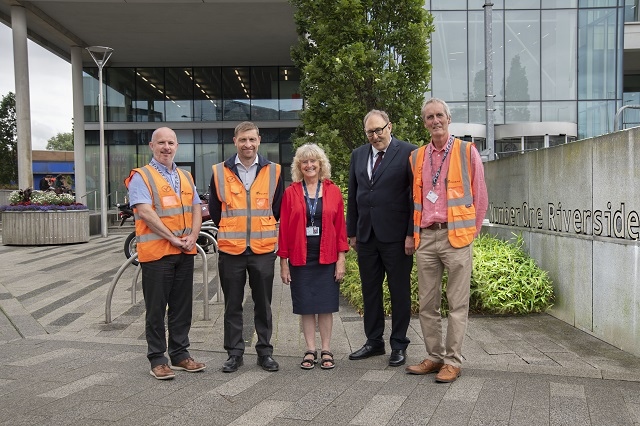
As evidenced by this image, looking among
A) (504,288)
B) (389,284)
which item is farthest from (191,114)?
(389,284)

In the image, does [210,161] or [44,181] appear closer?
[44,181]

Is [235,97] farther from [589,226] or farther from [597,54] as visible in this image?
[589,226]

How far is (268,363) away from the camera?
4.65 meters

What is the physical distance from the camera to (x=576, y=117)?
23219 millimetres

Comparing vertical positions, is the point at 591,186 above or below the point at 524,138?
below

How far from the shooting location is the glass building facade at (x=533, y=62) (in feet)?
73.7

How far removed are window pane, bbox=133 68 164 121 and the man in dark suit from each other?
2527cm

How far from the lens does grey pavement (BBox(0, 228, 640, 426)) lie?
11.9 feet

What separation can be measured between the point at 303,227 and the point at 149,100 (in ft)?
84.7

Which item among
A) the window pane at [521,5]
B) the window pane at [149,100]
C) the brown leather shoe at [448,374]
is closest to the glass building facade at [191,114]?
the window pane at [149,100]

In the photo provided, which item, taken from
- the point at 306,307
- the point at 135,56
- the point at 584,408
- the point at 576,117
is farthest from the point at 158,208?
the point at 135,56

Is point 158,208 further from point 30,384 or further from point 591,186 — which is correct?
point 591,186

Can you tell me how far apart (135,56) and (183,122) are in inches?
141

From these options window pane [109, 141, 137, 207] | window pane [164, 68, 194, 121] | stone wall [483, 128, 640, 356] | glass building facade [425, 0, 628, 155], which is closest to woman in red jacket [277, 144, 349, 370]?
stone wall [483, 128, 640, 356]
